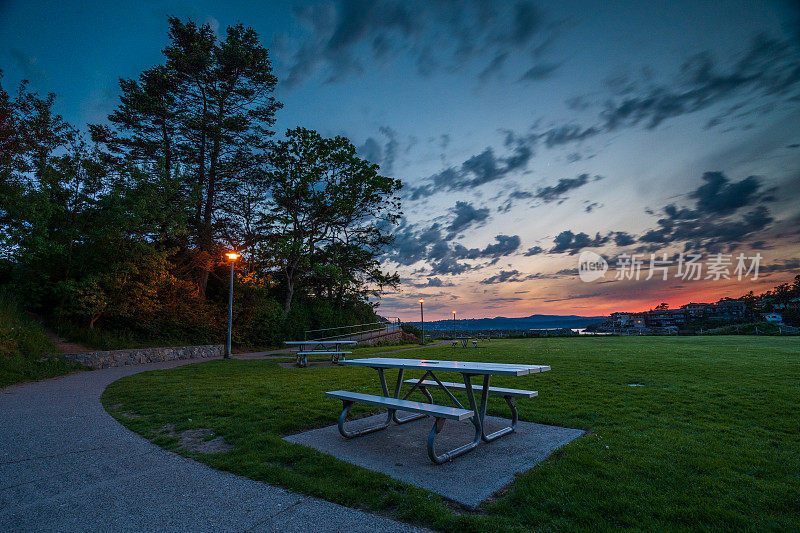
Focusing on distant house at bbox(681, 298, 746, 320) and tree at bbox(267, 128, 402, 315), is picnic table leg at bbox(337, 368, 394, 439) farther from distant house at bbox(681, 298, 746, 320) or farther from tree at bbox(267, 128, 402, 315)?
distant house at bbox(681, 298, 746, 320)

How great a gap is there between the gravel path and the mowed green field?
0.22m

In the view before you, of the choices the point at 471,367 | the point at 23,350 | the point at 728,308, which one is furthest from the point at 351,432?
the point at 728,308

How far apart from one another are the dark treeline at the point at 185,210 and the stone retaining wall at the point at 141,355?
3.92 ft

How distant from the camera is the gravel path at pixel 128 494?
8.52ft

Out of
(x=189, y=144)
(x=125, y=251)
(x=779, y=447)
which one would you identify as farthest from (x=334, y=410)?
(x=189, y=144)

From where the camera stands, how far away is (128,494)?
3.09 m

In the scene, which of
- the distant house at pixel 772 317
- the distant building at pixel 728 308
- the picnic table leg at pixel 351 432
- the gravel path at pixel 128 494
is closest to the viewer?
the gravel path at pixel 128 494

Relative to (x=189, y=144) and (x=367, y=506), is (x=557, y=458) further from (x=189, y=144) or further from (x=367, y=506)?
(x=189, y=144)

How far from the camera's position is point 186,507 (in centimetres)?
285

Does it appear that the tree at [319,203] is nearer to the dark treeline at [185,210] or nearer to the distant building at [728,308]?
the dark treeline at [185,210]

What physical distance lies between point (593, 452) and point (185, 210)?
16.7 m

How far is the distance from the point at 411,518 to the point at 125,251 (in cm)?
1477

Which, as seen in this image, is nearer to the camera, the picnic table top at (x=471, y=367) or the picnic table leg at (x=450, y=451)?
the picnic table leg at (x=450, y=451)

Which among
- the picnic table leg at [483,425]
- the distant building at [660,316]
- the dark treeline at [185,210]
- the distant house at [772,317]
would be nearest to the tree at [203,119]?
the dark treeline at [185,210]
